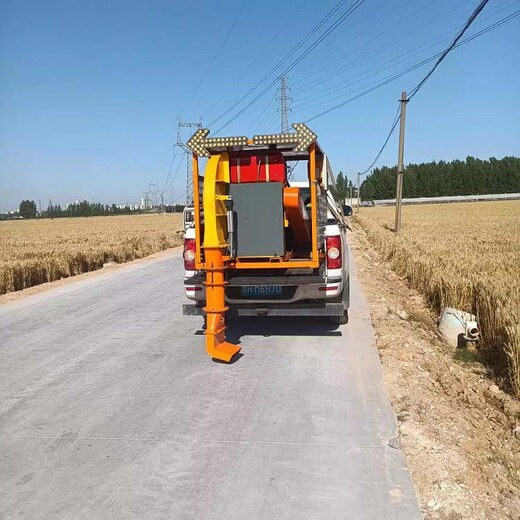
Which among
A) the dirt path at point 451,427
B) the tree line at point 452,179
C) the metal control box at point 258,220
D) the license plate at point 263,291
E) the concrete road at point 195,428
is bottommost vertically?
the dirt path at point 451,427

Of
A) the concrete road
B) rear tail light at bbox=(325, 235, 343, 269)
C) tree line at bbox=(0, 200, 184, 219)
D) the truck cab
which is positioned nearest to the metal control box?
the truck cab

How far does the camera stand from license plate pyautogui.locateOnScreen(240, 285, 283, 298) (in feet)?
19.9

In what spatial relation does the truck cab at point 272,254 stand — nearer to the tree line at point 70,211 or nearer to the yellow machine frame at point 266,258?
the yellow machine frame at point 266,258

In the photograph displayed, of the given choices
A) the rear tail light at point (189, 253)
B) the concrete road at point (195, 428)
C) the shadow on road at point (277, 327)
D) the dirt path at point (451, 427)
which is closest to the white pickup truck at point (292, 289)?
the rear tail light at point (189, 253)

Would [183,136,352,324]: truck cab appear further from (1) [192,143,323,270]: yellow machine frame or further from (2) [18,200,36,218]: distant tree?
(2) [18,200,36,218]: distant tree

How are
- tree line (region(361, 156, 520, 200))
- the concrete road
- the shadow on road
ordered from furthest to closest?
1. tree line (region(361, 156, 520, 200))
2. the shadow on road
3. the concrete road

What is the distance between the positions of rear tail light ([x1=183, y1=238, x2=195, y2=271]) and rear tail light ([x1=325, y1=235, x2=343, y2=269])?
171cm

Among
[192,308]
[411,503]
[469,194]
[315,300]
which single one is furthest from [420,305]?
[469,194]

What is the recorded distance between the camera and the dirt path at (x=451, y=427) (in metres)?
3.03

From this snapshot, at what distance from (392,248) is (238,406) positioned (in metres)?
14.0

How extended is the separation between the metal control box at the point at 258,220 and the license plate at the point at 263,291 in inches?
16.0

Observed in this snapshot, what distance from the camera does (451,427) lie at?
4012 mm

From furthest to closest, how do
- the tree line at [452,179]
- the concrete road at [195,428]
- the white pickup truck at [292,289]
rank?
the tree line at [452,179] < the white pickup truck at [292,289] < the concrete road at [195,428]

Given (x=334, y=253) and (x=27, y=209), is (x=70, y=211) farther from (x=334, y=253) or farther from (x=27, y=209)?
(x=334, y=253)
